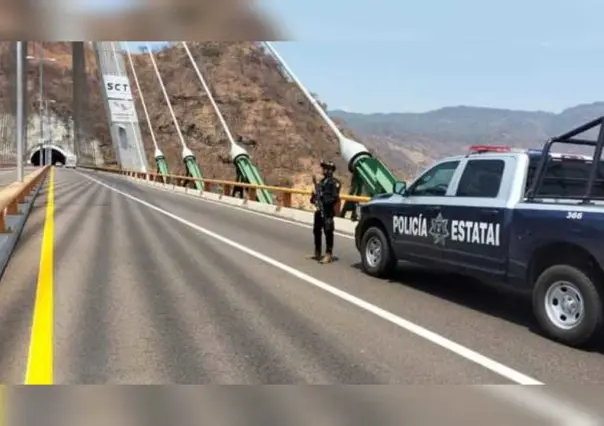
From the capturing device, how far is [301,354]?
553 centimetres

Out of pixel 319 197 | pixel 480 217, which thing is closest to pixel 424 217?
pixel 480 217

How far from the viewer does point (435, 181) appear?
8352 mm

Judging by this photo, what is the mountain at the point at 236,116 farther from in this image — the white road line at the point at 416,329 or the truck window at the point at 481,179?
the truck window at the point at 481,179

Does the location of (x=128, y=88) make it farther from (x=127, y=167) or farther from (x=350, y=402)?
(x=350, y=402)

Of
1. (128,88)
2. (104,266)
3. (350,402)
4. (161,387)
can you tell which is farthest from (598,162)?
(128,88)

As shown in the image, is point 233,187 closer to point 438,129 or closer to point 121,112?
point 438,129

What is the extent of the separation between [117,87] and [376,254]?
7514 centimetres

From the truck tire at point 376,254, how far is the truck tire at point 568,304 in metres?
2.85

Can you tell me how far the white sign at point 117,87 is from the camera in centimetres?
7812

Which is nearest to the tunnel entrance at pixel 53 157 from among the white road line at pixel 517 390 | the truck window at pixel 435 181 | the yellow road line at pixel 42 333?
the yellow road line at pixel 42 333

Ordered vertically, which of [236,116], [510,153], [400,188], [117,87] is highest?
[117,87]

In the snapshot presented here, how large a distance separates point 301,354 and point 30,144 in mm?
109080

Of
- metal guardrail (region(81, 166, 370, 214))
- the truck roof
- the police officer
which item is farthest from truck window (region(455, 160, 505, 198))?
metal guardrail (region(81, 166, 370, 214))

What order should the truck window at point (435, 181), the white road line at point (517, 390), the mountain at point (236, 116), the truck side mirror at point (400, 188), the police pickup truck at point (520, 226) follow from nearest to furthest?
the white road line at point (517, 390) → the police pickup truck at point (520, 226) → the truck window at point (435, 181) → the truck side mirror at point (400, 188) → the mountain at point (236, 116)
